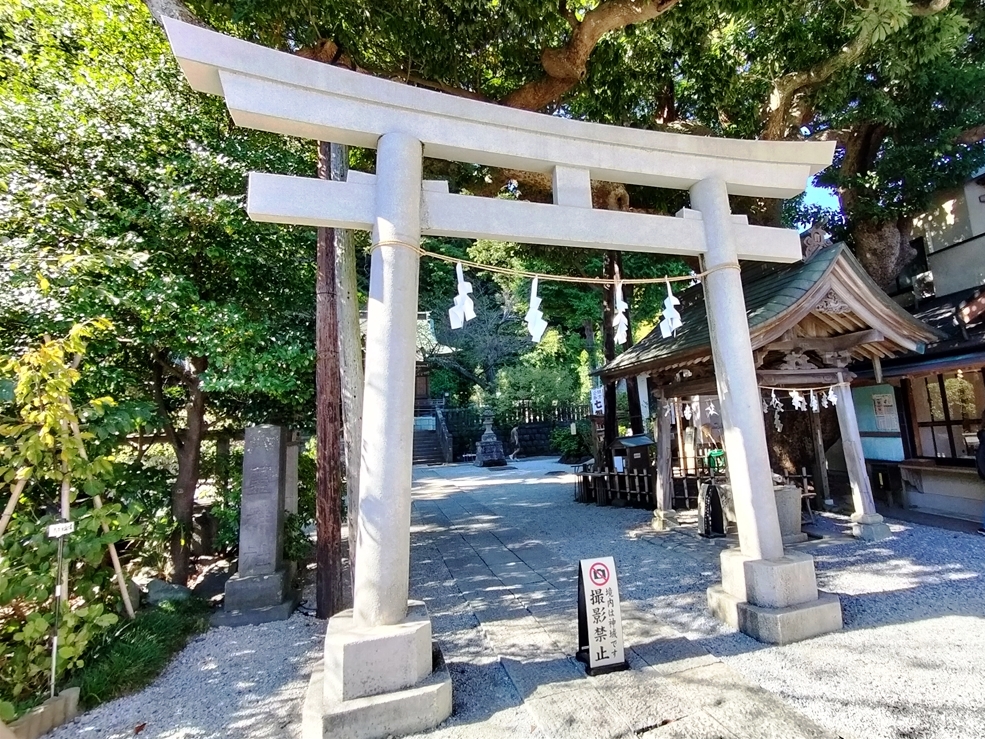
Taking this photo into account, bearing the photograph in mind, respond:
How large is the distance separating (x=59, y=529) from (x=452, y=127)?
414 centimetres

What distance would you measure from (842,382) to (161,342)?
28.7 ft

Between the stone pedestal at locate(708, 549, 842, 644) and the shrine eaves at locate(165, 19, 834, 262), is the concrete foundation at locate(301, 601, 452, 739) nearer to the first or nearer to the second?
the stone pedestal at locate(708, 549, 842, 644)

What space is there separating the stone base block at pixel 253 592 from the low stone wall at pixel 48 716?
1563 millimetres

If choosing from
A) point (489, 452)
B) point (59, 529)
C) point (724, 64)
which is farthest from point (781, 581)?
point (489, 452)

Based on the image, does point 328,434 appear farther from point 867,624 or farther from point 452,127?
point 867,624

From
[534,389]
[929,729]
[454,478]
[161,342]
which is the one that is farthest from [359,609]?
[534,389]

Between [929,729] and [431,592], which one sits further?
[431,592]

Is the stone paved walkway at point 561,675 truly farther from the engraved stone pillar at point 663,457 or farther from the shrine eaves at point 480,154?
the shrine eaves at point 480,154

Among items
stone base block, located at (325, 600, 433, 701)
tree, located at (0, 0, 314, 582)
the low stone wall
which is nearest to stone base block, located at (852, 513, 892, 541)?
stone base block, located at (325, 600, 433, 701)

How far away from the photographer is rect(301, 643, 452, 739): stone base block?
2658 millimetres

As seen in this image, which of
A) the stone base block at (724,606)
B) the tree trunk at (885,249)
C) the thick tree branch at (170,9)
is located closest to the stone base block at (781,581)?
the stone base block at (724,606)

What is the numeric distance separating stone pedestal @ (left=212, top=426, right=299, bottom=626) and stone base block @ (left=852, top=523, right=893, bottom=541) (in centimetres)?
740

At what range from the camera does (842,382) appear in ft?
22.3

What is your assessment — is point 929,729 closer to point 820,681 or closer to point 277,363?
point 820,681
